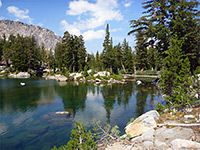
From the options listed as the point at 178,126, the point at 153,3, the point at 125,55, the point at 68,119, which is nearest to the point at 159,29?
the point at 153,3

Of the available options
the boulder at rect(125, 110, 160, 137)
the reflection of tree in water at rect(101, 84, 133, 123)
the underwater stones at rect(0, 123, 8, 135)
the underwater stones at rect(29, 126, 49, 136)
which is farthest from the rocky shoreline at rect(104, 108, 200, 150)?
the underwater stones at rect(0, 123, 8, 135)

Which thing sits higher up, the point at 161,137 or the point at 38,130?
the point at 161,137

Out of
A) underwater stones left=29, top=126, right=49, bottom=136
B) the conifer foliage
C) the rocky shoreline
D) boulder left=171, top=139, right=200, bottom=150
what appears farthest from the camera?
the conifer foliage

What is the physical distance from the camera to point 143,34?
1738 cm

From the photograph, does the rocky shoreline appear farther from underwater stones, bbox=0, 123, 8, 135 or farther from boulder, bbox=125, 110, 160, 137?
underwater stones, bbox=0, 123, 8, 135

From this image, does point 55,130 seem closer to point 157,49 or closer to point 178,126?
point 178,126

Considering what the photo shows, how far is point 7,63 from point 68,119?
72.4 meters

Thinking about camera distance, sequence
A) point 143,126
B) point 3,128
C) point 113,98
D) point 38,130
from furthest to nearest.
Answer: point 113,98, point 3,128, point 38,130, point 143,126

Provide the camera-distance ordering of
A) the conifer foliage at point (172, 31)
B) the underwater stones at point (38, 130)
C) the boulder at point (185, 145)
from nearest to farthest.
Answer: the boulder at point (185, 145)
the underwater stones at point (38, 130)
the conifer foliage at point (172, 31)

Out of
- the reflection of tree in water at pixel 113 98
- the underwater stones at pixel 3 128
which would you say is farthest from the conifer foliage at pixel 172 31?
the underwater stones at pixel 3 128

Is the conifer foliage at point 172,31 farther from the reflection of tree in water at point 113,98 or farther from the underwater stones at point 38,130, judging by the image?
the underwater stones at point 38,130

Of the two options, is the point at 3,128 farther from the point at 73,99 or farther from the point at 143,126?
the point at 143,126

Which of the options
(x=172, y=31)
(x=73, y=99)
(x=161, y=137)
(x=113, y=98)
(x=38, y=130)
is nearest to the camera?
Answer: (x=161, y=137)

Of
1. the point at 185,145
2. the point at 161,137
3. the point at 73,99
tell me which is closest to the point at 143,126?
the point at 161,137
